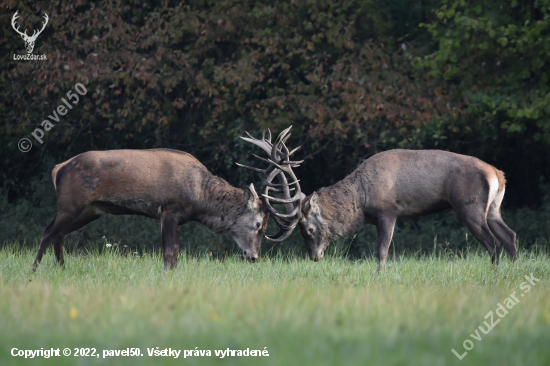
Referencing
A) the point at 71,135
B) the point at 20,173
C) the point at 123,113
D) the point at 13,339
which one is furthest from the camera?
the point at 20,173

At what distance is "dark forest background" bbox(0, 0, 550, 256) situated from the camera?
13.1 meters

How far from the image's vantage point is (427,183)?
986 cm

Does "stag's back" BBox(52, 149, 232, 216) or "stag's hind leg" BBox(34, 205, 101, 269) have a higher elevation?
"stag's back" BBox(52, 149, 232, 216)

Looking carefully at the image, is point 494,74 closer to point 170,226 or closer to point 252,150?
point 252,150

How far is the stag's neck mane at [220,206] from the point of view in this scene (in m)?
9.94

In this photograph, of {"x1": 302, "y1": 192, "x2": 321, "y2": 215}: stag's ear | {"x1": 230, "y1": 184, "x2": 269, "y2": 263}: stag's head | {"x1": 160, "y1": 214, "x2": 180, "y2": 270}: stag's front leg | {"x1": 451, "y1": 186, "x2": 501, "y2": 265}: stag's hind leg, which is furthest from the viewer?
{"x1": 302, "y1": 192, "x2": 321, "y2": 215}: stag's ear

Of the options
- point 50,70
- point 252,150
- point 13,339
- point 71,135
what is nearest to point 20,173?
point 71,135

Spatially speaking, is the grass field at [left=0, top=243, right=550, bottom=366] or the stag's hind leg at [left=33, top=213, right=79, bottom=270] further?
the stag's hind leg at [left=33, top=213, right=79, bottom=270]

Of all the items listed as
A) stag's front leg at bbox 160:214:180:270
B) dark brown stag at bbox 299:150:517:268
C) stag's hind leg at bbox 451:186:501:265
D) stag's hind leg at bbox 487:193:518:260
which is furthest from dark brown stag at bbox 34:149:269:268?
stag's hind leg at bbox 487:193:518:260

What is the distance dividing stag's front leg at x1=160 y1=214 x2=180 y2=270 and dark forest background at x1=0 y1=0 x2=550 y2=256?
11.3 feet

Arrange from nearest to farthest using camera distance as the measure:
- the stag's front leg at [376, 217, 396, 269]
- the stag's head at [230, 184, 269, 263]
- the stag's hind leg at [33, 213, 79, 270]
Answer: the stag's hind leg at [33, 213, 79, 270] → the stag's front leg at [376, 217, 396, 269] → the stag's head at [230, 184, 269, 263]

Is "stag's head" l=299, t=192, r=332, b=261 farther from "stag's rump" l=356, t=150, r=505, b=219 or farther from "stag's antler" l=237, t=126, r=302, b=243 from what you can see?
"stag's rump" l=356, t=150, r=505, b=219

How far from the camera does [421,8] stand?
1431 cm

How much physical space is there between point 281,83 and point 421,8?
3.30 m
